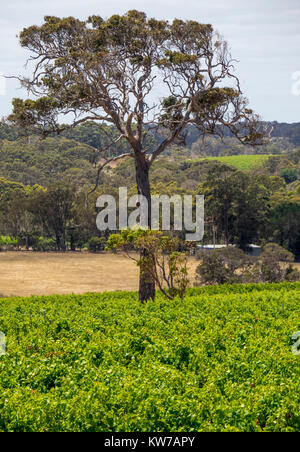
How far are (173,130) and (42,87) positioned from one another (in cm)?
496

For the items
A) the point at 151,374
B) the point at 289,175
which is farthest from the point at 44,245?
the point at 151,374

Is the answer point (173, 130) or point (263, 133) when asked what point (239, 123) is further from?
point (173, 130)

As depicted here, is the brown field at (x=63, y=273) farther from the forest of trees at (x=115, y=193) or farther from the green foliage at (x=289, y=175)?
the green foliage at (x=289, y=175)

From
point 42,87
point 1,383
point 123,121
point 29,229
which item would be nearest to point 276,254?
point 123,121

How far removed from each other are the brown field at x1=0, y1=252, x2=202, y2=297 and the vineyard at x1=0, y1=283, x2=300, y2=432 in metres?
13.8

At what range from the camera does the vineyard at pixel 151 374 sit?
4.79m

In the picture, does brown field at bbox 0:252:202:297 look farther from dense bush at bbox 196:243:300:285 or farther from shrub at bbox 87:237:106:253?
dense bush at bbox 196:243:300:285

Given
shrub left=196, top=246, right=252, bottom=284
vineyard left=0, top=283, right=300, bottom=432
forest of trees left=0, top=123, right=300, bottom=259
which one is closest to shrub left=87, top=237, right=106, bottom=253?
forest of trees left=0, top=123, right=300, bottom=259

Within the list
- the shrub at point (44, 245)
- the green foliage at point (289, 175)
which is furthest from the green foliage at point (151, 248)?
the green foliage at point (289, 175)

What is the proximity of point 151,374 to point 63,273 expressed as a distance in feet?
98.8

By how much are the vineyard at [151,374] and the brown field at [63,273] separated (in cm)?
1377

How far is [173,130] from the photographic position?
17.9 metres

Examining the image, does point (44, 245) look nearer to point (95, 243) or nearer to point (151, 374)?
point (95, 243)

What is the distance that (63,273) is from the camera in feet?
116
